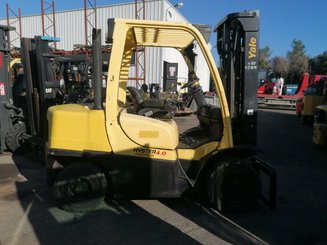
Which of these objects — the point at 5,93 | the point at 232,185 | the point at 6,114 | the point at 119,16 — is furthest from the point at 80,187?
the point at 119,16

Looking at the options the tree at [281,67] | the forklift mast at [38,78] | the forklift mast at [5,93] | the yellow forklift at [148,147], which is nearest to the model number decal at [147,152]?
the yellow forklift at [148,147]

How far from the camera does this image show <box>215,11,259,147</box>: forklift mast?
14.3 feet

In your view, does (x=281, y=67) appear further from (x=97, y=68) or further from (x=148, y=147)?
(x=97, y=68)

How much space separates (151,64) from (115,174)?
56.8 feet

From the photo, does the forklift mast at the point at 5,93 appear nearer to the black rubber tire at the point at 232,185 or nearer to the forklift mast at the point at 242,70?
the forklift mast at the point at 242,70

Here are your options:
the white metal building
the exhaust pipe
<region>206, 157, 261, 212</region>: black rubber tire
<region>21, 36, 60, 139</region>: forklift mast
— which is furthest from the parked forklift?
the white metal building

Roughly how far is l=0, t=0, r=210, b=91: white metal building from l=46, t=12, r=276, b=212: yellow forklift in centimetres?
1443

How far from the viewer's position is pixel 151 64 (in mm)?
21078

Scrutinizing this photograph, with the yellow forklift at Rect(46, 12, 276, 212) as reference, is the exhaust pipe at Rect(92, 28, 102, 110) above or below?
above

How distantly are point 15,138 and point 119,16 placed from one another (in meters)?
16.7

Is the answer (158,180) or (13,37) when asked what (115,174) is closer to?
(158,180)

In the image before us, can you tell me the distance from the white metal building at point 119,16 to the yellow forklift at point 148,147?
47.4 ft

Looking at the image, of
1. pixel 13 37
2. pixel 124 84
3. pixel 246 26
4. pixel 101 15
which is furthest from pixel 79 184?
pixel 13 37

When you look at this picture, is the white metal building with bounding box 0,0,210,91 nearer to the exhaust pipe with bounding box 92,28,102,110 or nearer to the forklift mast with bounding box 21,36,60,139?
the forklift mast with bounding box 21,36,60,139
